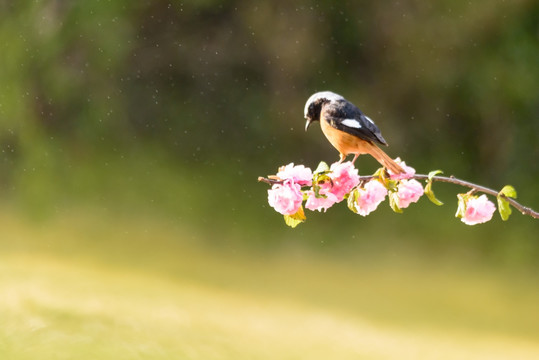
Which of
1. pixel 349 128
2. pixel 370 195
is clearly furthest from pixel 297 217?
pixel 349 128

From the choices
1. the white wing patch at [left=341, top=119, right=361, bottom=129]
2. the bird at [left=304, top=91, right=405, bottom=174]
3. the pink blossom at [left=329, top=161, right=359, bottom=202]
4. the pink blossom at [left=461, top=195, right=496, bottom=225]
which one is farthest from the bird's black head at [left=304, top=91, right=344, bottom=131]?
the pink blossom at [left=461, top=195, right=496, bottom=225]

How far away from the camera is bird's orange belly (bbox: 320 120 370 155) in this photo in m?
2.12

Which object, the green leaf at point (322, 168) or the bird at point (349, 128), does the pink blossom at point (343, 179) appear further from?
the bird at point (349, 128)

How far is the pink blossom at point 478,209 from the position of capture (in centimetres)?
183

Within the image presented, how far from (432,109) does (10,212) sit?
2.66 m

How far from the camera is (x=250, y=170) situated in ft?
16.9

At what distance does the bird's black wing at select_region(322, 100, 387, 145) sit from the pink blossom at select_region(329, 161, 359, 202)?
26 centimetres

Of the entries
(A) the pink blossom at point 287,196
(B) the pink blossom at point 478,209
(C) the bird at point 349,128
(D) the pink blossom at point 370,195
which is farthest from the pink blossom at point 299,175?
(B) the pink blossom at point 478,209

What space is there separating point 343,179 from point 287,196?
0.14 m

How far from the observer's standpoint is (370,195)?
1.80 metres

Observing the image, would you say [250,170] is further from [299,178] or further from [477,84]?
[299,178]

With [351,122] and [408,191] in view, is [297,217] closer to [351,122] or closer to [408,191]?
[408,191]

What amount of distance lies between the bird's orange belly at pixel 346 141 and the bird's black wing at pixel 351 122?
0.01m

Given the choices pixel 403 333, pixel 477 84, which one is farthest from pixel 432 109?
pixel 403 333
